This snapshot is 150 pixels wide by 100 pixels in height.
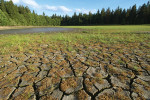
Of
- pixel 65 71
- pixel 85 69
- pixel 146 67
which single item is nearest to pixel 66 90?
pixel 65 71

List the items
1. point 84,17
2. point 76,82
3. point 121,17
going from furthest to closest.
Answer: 1. point 84,17
2. point 121,17
3. point 76,82

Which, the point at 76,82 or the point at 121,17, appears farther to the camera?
the point at 121,17

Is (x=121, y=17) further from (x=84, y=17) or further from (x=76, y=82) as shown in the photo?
(x=76, y=82)

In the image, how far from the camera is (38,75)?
7.57 feet

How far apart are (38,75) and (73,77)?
1067 millimetres

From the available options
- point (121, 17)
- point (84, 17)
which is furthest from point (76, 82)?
point (84, 17)

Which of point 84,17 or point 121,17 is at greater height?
point 84,17

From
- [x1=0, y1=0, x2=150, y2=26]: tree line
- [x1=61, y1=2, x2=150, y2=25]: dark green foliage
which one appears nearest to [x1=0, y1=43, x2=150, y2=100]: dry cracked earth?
[x1=0, y1=0, x2=150, y2=26]: tree line

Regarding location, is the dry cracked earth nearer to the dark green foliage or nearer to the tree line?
the tree line

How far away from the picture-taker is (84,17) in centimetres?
7881

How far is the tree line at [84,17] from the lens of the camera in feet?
145

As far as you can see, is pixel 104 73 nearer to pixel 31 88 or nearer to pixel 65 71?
pixel 65 71

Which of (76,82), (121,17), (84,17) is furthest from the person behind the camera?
(84,17)

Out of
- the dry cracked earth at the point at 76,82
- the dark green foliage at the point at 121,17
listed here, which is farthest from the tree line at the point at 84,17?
the dry cracked earth at the point at 76,82
